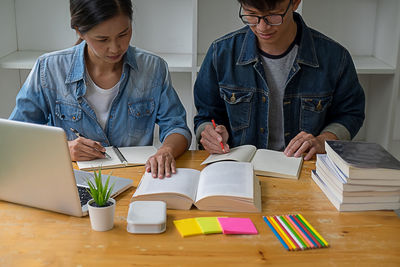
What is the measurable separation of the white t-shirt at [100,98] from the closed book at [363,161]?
85 centimetres

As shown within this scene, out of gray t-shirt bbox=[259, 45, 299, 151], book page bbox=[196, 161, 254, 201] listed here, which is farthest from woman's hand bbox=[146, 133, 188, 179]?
gray t-shirt bbox=[259, 45, 299, 151]

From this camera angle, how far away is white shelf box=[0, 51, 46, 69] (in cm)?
270

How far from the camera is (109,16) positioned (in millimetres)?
1662

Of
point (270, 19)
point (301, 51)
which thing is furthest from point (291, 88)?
point (270, 19)

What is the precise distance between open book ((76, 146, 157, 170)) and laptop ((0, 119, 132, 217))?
294mm

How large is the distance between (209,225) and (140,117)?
81 cm

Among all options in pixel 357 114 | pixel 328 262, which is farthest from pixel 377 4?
pixel 328 262

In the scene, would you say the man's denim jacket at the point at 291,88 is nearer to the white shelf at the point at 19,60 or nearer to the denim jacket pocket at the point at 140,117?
the denim jacket pocket at the point at 140,117

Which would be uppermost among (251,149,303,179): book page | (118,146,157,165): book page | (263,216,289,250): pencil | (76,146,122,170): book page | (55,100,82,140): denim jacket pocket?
(55,100,82,140): denim jacket pocket

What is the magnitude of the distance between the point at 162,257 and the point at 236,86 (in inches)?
41.8

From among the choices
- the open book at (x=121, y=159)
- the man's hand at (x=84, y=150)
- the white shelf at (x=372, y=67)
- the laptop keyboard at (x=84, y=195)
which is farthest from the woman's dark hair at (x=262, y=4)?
the white shelf at (x=372, y=67)

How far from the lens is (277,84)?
2.04 m

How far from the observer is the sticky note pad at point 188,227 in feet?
4.02

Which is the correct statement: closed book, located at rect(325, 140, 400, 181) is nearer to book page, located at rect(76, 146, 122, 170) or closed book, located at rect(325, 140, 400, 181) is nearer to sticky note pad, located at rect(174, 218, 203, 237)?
sticky note pad, located at rect(174, 218, 203, 237)
